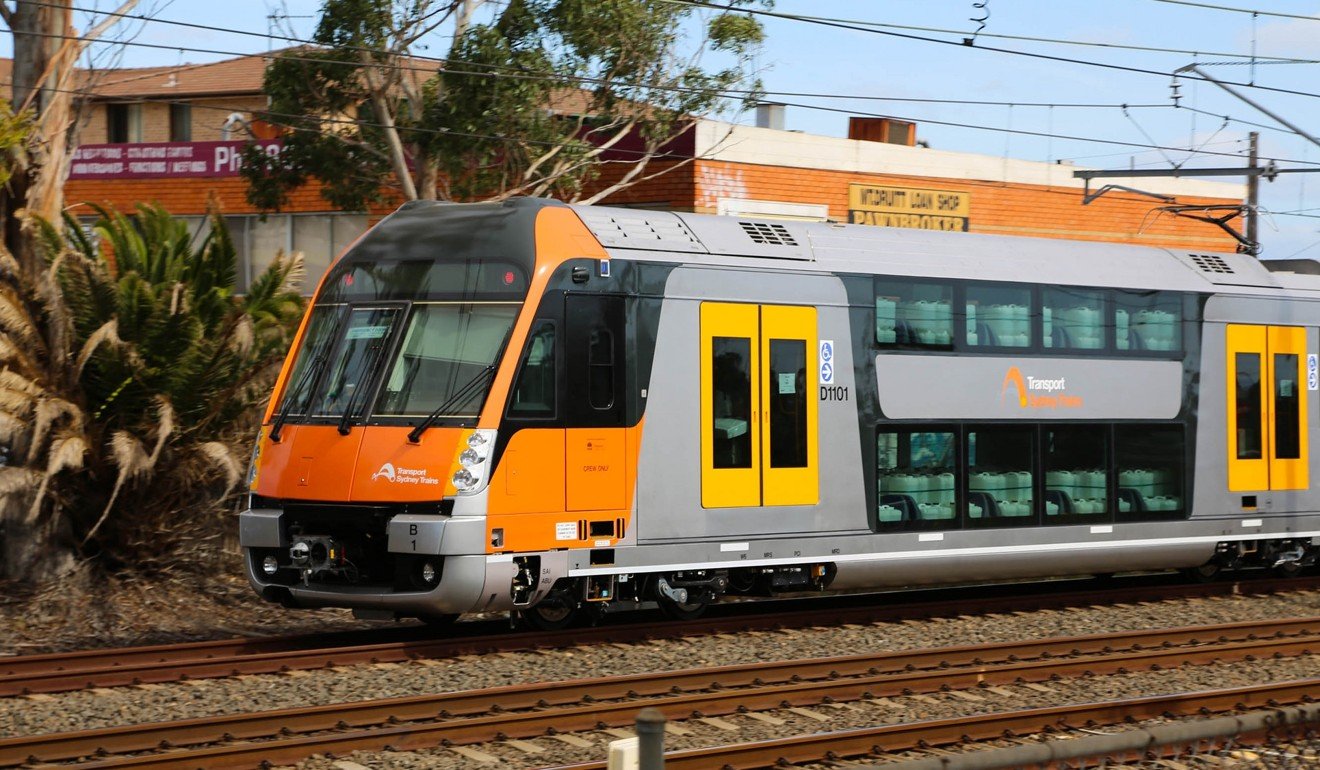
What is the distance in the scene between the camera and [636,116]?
2155 cm

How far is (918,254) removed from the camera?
A: 14477 millimetres

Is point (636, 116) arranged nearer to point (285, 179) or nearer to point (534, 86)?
point (534, 86)

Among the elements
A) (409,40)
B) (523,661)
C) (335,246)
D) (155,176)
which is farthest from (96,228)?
(155,176)

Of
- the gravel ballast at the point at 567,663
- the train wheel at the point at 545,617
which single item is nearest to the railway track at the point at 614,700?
the gravel ballast at the point at 567,663

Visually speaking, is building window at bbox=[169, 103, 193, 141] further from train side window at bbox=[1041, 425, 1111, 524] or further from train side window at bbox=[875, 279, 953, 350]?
train side window at bbox=[1041, 425, 1111, 524]

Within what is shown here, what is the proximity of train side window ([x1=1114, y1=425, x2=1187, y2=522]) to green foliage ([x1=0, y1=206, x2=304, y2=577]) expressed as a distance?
8.23 m

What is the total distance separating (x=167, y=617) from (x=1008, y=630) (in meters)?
7.12

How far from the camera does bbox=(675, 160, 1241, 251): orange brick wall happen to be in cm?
2673

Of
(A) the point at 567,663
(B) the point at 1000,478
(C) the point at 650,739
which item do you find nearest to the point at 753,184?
(B) the point at 1000,478

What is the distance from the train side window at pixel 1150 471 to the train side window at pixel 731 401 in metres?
4.47

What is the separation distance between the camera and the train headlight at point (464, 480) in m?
11.3

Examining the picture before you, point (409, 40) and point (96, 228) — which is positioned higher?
point (409, 40)

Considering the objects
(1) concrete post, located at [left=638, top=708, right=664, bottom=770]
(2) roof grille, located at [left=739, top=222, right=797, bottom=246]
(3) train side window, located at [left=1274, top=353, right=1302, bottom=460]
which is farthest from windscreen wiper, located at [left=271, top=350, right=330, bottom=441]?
(3) train side window, located at [left=1274, top=353, right=1302, bottom=460]

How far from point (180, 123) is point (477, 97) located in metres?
19.9
